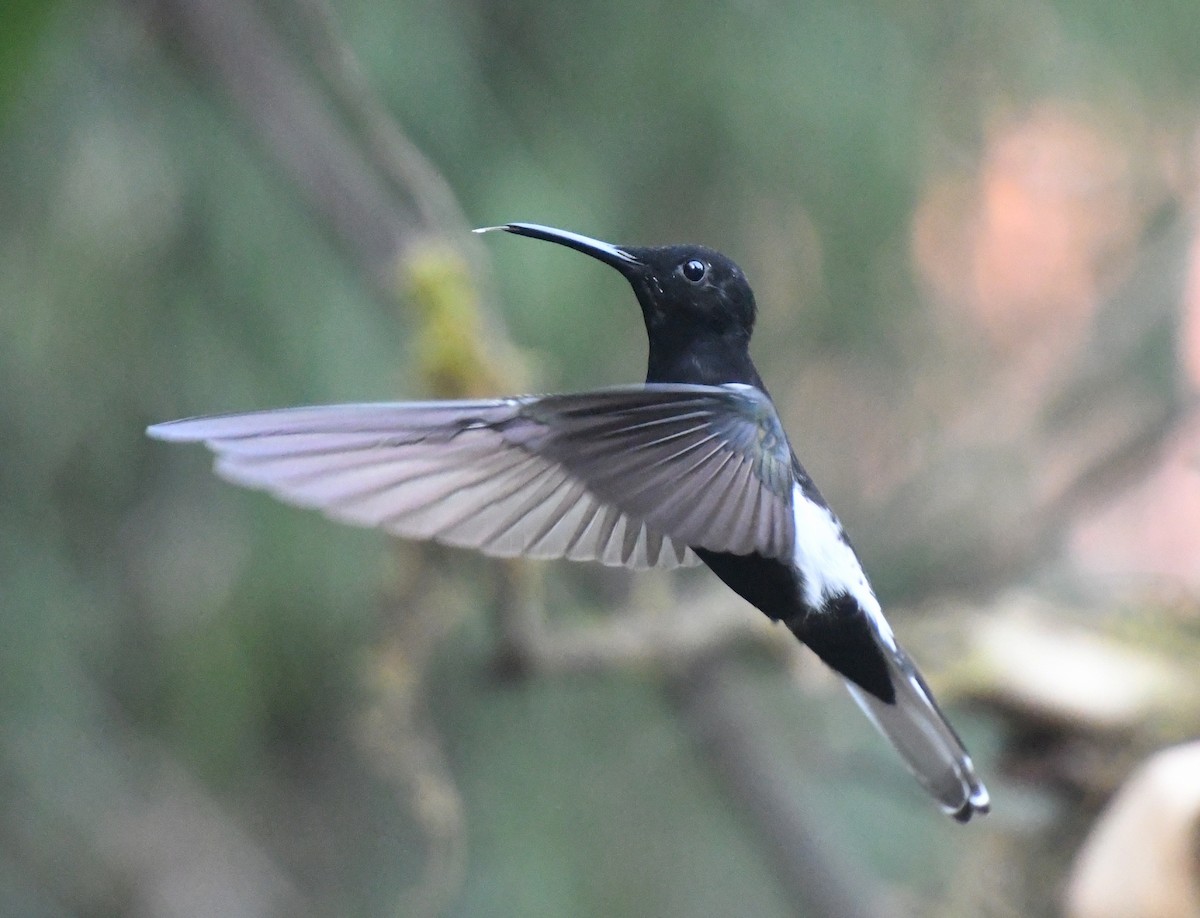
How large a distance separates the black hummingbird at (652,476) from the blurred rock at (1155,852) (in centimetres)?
14

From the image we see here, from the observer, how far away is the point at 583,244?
35.3 inches

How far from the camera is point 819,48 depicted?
207 centimetres

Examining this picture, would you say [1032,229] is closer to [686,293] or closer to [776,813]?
[776,813]

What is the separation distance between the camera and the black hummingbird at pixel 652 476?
2.56ft

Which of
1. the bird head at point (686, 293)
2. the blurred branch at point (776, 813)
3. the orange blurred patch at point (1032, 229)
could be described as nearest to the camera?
the bird head at point (686, 293)

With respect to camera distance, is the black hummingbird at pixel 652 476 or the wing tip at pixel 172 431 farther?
the black hummingbird at pixel 652 476

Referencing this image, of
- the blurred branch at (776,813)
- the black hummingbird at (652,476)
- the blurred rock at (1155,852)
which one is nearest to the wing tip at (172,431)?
the black hummingbird at (652,476)

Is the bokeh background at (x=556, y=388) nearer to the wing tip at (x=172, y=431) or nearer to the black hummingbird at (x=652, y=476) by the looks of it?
the black hummingbird at (x=652, y=476)

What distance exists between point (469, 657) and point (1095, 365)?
1.08 metres

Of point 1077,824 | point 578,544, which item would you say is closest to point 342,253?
point 578,544

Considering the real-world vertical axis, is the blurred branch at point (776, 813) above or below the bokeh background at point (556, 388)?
below

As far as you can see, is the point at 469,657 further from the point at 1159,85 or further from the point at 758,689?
the point at 1159,85

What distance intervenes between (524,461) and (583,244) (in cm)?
15

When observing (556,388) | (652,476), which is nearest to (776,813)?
(556,388)
